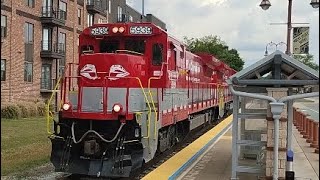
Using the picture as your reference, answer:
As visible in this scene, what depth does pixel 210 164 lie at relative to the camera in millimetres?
11672

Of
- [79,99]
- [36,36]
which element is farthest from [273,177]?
[36,36]

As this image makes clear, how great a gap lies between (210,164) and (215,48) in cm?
8797

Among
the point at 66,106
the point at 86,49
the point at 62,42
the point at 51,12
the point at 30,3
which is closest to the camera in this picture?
the point at 66,106

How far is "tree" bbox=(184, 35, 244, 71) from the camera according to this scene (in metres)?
95.8

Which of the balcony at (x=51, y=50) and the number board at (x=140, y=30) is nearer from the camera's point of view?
the number board at (x=140, y=30)

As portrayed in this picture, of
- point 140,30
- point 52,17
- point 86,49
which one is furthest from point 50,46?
point 140,30

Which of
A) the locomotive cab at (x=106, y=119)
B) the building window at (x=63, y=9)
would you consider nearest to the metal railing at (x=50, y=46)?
the building window at (x=63, y=9)

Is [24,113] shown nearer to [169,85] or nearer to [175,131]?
[175,131]

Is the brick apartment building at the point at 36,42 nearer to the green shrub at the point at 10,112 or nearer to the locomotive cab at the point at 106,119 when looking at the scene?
the green shrub at the point at 10,112

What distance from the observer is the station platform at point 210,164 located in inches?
394

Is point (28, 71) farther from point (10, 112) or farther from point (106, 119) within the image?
point (106, 119)

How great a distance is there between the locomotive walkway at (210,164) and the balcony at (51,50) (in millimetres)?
23943

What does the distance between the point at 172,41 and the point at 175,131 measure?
342 cm

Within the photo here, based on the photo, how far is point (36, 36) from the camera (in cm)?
3634
